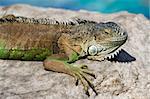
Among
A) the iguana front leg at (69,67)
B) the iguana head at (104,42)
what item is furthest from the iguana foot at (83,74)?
the iguana head at (104,42)

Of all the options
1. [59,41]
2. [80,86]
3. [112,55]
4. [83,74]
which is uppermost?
[59,41]

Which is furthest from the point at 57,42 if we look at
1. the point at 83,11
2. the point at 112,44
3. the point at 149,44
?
the point at 83,11

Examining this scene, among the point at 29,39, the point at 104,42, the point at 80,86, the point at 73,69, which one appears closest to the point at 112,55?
the point at 104,42

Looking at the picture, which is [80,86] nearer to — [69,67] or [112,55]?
[69,67]

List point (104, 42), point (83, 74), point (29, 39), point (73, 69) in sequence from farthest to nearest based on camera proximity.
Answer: point (29, 39) → point (104, 42) → point (73, 69) → point (83, 74)

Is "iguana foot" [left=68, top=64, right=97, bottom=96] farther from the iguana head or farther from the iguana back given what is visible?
the iguana back

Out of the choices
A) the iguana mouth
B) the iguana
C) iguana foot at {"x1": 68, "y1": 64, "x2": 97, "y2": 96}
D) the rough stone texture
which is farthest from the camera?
the iguana mouth

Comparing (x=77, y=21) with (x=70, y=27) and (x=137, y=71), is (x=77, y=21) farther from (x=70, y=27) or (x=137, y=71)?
(x=137, y=71)

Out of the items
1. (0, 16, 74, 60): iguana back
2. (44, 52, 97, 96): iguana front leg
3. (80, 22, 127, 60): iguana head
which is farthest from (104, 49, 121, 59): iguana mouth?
(0, 16, 74, 60): iguana back
